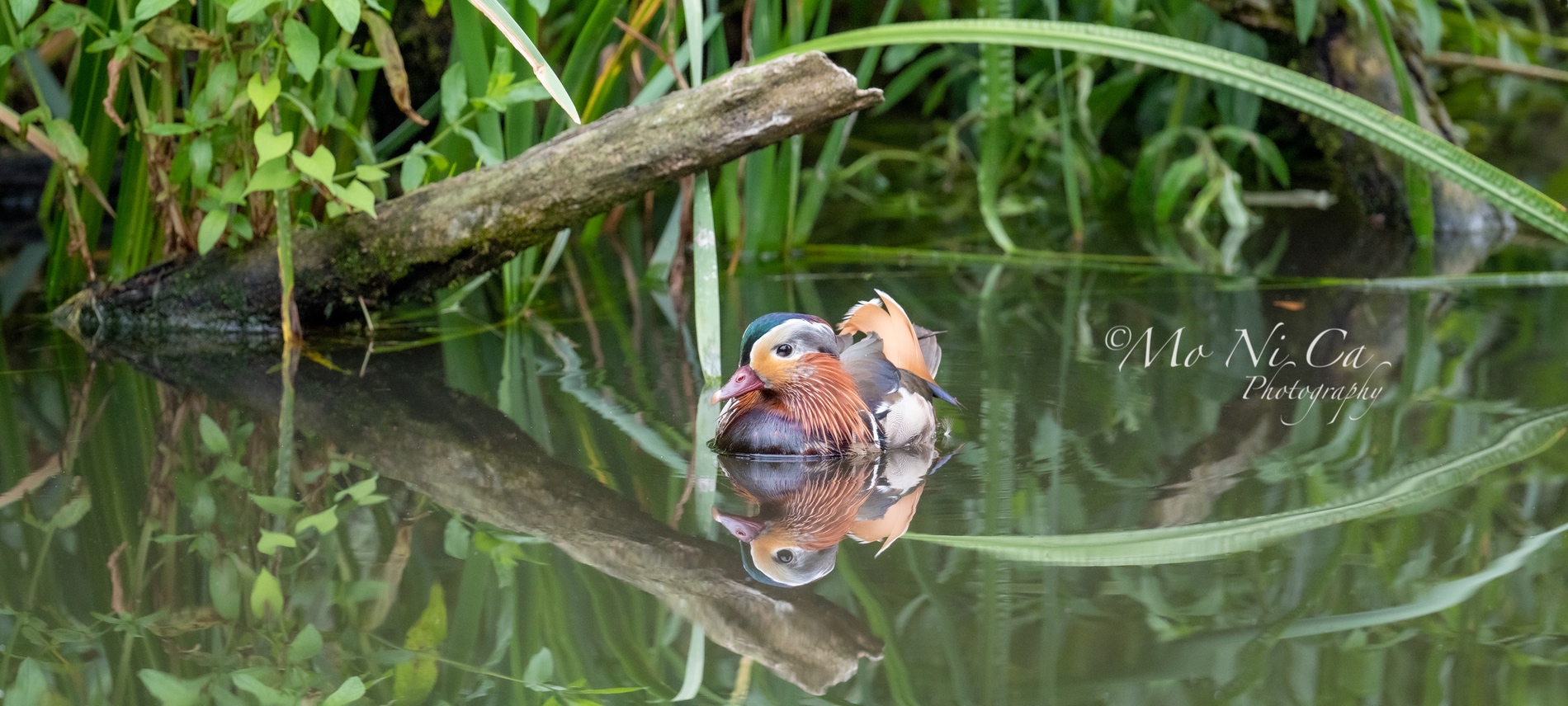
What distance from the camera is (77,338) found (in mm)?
3525

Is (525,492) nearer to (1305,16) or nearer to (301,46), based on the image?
(301,46)

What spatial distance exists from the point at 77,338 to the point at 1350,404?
3.01 metres

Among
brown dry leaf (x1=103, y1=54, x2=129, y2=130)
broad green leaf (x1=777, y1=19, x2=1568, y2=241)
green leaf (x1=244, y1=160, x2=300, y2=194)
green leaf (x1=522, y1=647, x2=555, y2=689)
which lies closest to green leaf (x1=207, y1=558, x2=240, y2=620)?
green leaf (x1=522, y1=647, x2=555, y2=689)

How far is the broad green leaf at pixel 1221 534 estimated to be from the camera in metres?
1.89

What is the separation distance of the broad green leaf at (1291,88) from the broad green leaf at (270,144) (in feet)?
3.57

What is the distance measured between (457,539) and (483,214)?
3.98 ft

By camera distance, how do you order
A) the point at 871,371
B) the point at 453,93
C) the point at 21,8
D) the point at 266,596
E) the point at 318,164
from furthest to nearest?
the point at 453,93
the point at 318,164
the point at 21,8
the point at 871,371
the point at 266,596

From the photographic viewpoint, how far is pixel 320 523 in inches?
84.8

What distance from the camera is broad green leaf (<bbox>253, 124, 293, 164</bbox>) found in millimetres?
2789

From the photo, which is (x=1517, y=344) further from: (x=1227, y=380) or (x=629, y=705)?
(x=629, y=705)

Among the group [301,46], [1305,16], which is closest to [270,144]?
[301,46]

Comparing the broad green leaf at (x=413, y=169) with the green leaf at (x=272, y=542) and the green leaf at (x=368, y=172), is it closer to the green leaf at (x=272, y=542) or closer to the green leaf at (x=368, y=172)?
the green leaf at (x=368, y=172)

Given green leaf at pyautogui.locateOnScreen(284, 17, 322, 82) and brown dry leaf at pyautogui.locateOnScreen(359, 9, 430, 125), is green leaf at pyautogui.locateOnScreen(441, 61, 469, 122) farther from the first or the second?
green leaf at pyautogui.locateOnScreen(284, 17, 322, 82)

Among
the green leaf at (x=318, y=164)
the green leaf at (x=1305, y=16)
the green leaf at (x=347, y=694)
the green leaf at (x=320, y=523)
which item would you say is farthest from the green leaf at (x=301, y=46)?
the green leaf at (x=1305, y=16)
